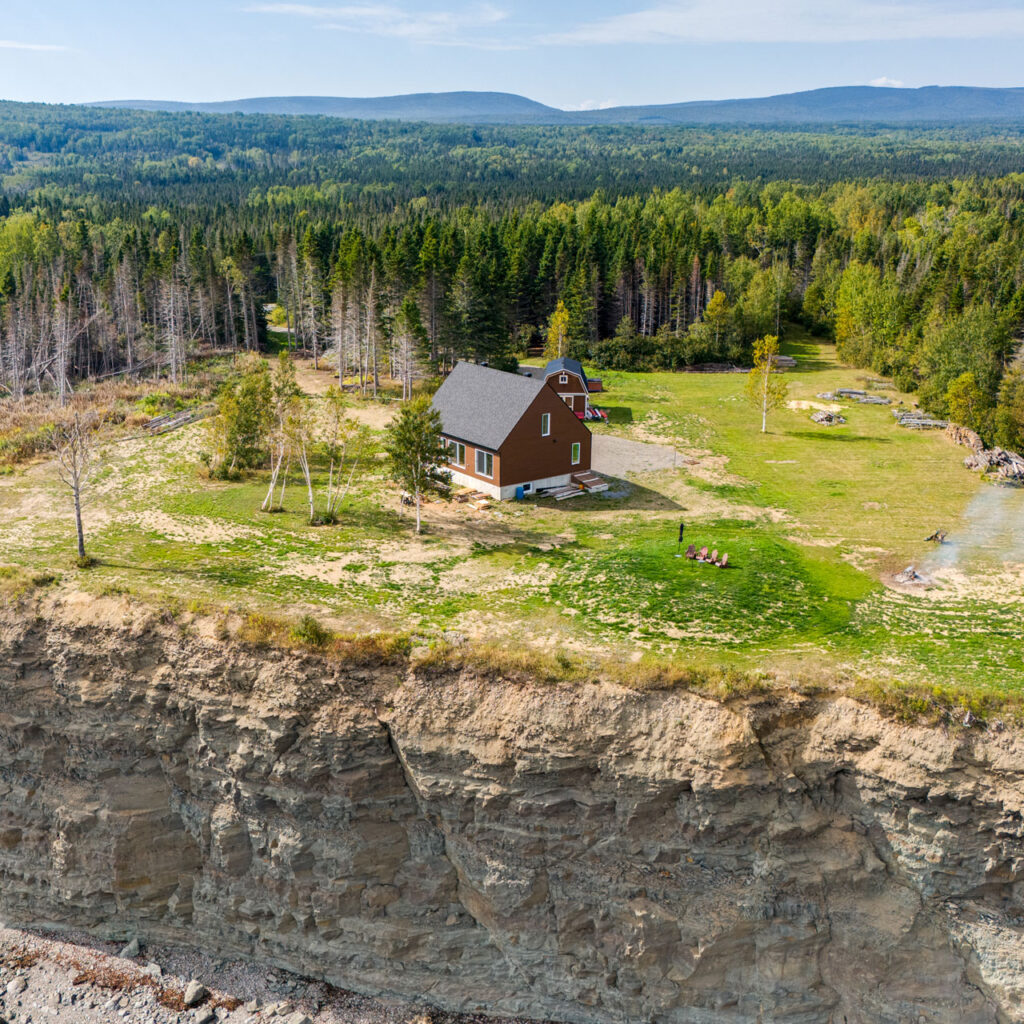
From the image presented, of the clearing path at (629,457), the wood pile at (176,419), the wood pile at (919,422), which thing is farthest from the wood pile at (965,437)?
the wood pile at (176,419)

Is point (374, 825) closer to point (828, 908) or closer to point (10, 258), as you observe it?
point (828, 908)

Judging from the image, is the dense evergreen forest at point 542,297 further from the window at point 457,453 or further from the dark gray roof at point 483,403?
the window at point 457,453

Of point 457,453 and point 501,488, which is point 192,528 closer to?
point 457,453

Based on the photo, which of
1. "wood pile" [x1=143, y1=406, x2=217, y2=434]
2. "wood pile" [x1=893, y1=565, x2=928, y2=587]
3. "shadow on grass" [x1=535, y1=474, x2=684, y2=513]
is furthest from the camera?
"wood pile" [x1=143, y1=406, x2=217, y2=434]

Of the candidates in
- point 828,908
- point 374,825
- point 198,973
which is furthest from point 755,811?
point 198,973

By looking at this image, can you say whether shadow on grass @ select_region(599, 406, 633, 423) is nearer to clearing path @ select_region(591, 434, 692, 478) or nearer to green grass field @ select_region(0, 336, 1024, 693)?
clearing path @ select_region(591, 434, 692, 478)

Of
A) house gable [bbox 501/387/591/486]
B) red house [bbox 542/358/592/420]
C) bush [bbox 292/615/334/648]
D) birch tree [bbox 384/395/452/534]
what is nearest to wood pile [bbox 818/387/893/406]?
red house [bbox 542/358/592/420]
